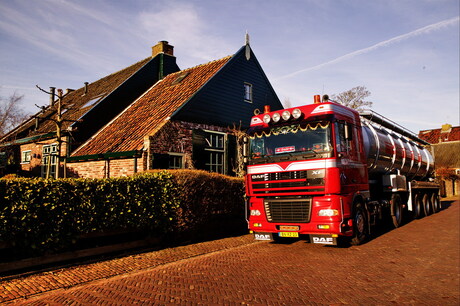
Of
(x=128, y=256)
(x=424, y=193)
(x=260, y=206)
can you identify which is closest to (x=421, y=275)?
(x=260, y=206)

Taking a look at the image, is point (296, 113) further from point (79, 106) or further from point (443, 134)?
point (443, 134)

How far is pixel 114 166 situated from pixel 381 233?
10350mm

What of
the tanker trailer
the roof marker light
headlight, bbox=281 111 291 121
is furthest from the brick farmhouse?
the tanker trailer

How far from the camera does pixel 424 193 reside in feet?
52.7

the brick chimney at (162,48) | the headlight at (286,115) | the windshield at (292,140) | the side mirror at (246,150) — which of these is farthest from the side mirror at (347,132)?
the brick chimney at (162,48)

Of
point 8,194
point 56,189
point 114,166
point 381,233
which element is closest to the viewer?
point 8,194

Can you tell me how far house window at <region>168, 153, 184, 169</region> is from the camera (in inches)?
535

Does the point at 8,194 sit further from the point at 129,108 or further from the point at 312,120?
the point at 129,108

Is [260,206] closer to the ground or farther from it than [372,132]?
closer to the ground

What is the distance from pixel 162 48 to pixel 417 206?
1706 centimetres

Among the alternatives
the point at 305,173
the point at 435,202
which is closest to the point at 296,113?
the point at 305,173

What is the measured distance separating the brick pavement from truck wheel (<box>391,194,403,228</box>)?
107 inches

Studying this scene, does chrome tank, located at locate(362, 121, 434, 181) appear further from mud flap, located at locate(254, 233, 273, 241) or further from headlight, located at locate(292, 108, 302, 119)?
mud flap, located at locate(254, 233, 273, 241)

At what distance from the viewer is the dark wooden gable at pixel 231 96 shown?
1534 cm
